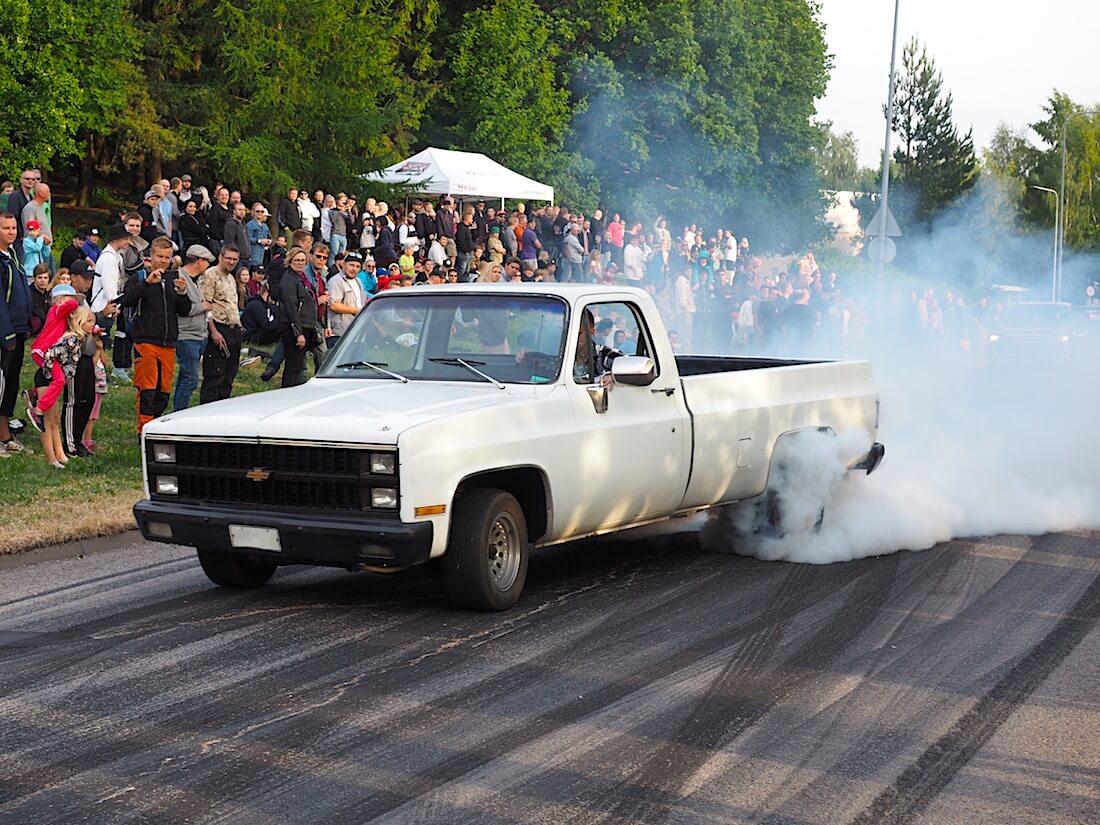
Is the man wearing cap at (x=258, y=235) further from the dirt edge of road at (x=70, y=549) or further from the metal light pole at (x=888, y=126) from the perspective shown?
the metal light pole at (x=888, y=126)

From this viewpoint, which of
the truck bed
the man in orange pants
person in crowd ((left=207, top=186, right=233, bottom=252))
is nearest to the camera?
the truck bed

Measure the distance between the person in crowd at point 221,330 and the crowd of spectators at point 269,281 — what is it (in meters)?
0.02

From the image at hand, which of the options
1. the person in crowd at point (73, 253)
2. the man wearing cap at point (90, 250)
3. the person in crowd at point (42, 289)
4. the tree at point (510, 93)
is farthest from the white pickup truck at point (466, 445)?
the tree at point (510, 93)

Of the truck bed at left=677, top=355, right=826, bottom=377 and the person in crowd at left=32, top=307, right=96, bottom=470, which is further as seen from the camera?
the person in crowd at left=32, top=307, right=96, bottom=470

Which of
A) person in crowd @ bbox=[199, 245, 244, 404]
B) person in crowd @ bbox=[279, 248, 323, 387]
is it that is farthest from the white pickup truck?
person in crowd @ bbox=[279, 248, 323, 387]

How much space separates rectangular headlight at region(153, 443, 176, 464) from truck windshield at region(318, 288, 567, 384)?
3.81ft

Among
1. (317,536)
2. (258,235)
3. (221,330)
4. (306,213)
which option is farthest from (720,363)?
(306,213)

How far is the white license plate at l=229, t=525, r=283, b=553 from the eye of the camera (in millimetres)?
7431

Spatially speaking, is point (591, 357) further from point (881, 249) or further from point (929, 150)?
point (929, 150)

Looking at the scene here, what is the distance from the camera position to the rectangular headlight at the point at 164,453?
26.0 feet

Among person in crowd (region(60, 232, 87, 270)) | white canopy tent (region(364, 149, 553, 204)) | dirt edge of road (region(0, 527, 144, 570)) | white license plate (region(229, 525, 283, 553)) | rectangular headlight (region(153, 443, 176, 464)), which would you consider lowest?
dirt edge of road (region(0, 527, 144, 570))

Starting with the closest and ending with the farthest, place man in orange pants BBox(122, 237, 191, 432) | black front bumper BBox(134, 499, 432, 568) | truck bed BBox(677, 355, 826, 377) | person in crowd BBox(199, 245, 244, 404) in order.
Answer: black front bumper BBox(134, 499, 432, 568)
truck bed BBox(677, 355, 826, 377)
man in orange pants BBox(122, 237, 191, 432)
person in crowd BBox(199, 245, 244, 404)

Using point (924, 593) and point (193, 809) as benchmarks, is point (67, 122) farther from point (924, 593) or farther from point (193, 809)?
point (193, 809)

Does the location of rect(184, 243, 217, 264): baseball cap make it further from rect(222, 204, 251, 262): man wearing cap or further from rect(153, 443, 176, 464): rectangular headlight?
rect(153, 443, 176, 464): rectangular headlight
